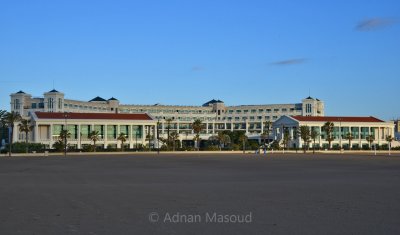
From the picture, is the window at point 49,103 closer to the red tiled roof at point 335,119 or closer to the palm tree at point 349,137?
the red tiled roof at point 335,119

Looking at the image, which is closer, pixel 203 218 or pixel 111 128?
pixel 203 218

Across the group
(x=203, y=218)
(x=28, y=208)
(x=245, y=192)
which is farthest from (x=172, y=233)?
(x=245, y=192)

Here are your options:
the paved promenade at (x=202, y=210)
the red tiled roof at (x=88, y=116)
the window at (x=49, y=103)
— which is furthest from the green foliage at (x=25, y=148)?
the paved promenade at (x=202, y=210)

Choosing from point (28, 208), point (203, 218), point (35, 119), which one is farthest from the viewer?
point (35, 119)

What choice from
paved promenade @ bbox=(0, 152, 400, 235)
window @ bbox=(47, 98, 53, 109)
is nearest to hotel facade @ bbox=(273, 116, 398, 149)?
window @ bbox=(47, 98, 53, 109)

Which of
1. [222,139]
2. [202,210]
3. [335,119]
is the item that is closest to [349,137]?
[335,119]

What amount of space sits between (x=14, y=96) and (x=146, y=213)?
615ft

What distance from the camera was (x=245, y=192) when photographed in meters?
20.8

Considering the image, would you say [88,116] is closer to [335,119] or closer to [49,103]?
[49,103]

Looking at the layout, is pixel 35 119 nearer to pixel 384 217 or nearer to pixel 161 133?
pixel 161 133

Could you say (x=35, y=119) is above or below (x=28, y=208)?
above

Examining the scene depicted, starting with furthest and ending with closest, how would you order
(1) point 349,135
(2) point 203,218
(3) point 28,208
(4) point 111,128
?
(1) point 349,135
(4) point 111,128
(3) point 28,208
(2) point 203,218

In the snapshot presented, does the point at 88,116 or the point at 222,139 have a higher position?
the point at 88,116

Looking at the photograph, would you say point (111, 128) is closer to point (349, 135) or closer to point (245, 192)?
point (349, 135)
